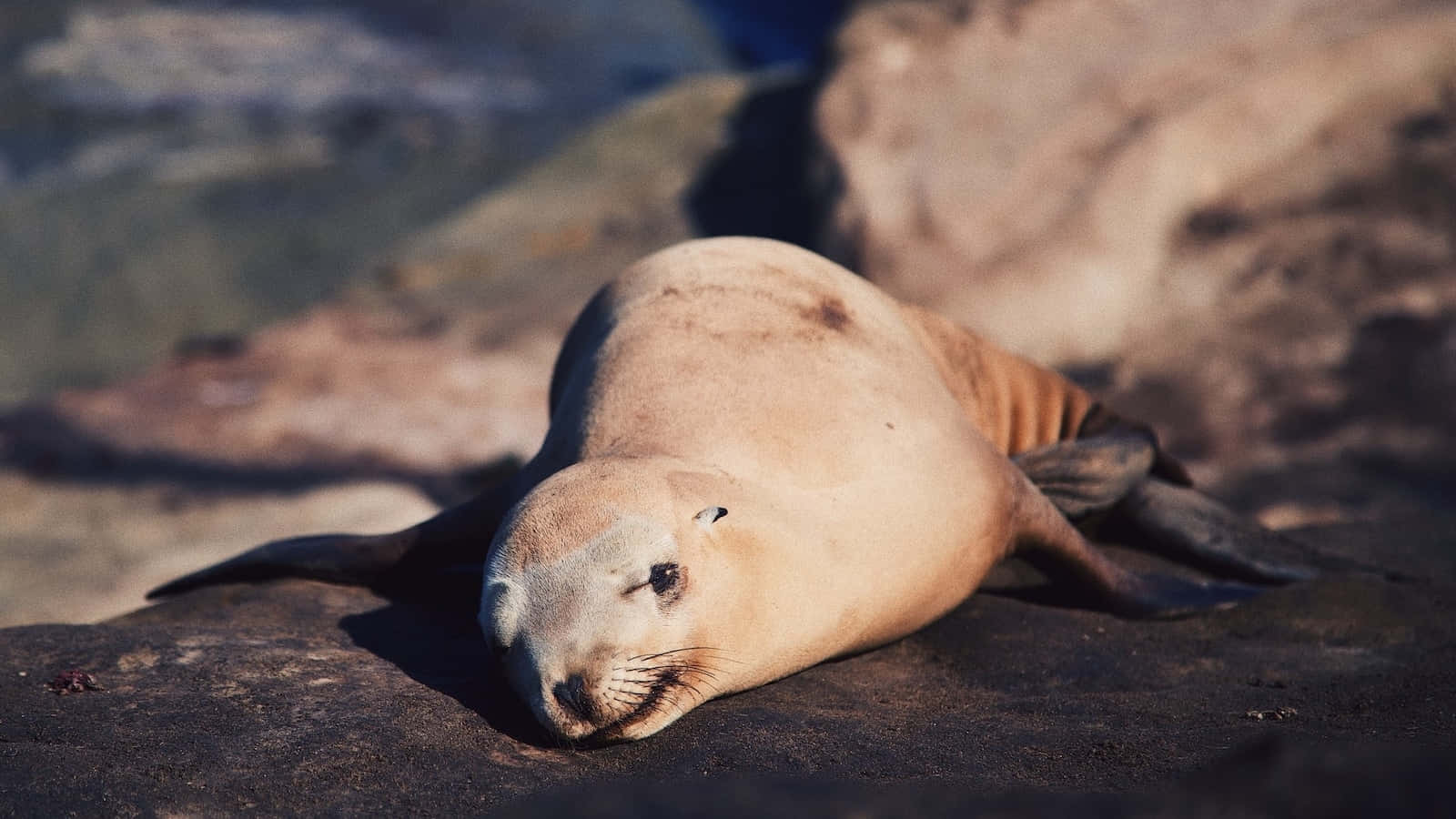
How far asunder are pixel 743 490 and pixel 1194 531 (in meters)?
2.32

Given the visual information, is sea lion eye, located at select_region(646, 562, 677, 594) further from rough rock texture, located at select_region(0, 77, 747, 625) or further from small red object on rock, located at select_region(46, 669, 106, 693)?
rough rock texture, located at select_region(0, 77, 747, 625)

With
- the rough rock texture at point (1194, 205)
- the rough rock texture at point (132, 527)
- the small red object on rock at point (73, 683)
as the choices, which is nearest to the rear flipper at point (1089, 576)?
the small red object on rock at point (73, 683)

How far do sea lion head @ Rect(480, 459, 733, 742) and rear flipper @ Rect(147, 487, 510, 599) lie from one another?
1064 millimetres

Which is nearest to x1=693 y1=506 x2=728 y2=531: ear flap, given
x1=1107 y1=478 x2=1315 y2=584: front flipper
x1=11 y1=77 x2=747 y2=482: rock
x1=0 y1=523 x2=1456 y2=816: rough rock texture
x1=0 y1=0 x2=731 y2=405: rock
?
x1=0 y1=523 x2=1456 y2=816: rough rock texture

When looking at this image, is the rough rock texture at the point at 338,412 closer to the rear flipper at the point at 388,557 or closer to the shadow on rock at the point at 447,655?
the rear flipper at the point at 388,557

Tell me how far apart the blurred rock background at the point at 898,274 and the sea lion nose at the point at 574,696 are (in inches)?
162

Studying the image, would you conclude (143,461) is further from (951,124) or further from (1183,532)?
(1183,532)

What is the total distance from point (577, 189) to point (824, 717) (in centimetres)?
1135

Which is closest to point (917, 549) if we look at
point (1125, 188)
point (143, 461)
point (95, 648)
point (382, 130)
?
point (95, 648)

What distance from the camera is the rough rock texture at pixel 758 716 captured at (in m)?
2.59

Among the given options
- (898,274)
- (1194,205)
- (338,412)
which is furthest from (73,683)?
(1194,205)

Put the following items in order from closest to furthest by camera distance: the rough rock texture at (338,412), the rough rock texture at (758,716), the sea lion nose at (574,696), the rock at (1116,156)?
the rough rock texture at (758,716), the sea lion nose at (574,696), the rough rock texture at (338,412), the rock at (1116,156)

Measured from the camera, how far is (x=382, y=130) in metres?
17.2

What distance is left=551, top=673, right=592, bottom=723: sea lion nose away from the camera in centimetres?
295
